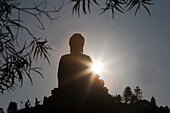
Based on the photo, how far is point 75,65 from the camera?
6.82 metres

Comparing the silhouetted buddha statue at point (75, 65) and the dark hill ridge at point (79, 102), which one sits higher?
the silhouetted buddha statue at point (75, 65)

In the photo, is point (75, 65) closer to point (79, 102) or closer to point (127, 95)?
point (79, 102)

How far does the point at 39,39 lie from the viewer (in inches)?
146

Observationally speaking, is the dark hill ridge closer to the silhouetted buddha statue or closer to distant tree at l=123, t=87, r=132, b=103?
the silhouetted buddha statue

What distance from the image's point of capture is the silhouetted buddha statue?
21.8 feet

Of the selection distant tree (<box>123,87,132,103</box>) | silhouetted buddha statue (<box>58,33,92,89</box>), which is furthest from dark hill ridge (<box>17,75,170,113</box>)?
distant tree (<box>123,87,132,103</box>)

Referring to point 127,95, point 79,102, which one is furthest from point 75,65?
point 127,95

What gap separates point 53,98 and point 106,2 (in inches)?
107

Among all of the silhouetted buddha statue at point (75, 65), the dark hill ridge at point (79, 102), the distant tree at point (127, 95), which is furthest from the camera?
the distant tree at point (127, 95)

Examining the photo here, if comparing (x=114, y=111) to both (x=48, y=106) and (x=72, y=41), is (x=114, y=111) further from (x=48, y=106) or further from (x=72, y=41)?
(x=72, y=41)

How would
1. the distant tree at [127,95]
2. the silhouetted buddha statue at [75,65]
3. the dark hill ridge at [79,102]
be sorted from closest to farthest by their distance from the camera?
the dark hill ridge at [79,102], the silhouetted buddha statue at [75,65], the distant tree at [127,95]

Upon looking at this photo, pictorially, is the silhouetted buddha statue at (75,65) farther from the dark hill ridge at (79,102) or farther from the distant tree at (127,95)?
the distant tree at (127,95)

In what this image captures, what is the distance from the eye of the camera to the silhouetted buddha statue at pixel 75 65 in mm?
6633

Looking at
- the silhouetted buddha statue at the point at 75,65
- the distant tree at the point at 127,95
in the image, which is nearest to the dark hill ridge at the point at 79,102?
the silhouetted buddha statue at the point at 75,65
